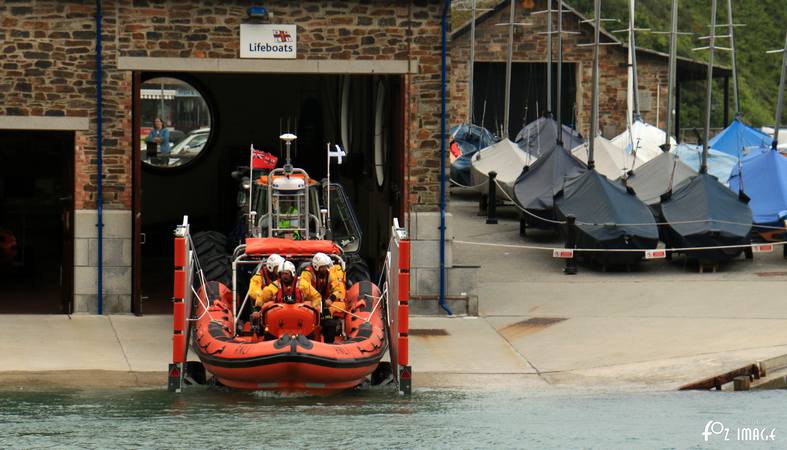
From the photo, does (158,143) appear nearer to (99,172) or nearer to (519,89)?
(99,172)

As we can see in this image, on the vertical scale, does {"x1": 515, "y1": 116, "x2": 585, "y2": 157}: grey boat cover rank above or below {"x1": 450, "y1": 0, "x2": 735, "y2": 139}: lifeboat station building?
below

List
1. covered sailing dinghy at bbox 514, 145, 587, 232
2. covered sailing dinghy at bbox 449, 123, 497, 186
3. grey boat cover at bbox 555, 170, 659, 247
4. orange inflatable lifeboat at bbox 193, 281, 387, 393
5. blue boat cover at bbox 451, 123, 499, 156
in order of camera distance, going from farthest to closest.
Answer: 1. blue boat cover at bbox 451, 123, 499, 156
2. covered sailing dinghy at bbox 449, 123, 497, 186
3. covered sailing dinghy at bbox 514, 145, 587, 232
4. grey boat cover at bbox 555, 170, 659, 247
5. orange inflatable lifeboat at bbox 193, 281, 387, 393

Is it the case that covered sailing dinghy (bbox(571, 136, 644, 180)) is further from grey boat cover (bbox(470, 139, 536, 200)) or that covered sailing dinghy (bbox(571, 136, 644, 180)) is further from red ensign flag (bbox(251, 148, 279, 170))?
red ensign flag (bbox(251, 148, 279, 170))

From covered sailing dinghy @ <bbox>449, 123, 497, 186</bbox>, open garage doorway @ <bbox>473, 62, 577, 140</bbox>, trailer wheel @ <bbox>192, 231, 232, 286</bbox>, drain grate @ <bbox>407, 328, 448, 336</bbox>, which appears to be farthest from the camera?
open garage doorway @ <bbox>473, 62, 577, 140</bbox>

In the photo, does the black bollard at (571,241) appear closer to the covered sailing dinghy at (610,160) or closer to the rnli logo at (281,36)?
the rnli logo at (281,36)

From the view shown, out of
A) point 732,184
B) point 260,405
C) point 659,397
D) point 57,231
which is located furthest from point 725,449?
point 57,231

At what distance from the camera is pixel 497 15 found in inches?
1917

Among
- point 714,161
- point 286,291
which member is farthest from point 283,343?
point 714,161

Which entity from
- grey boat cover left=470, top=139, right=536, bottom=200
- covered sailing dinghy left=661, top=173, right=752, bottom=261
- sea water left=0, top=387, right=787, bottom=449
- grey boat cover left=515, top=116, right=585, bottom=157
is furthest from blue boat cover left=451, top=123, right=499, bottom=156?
sea water left=0, top=387, right=787, bottom=449

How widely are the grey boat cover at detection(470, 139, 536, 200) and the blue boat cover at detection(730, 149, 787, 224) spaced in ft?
20.1

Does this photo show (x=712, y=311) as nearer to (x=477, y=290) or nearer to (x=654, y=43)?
(x=477, y=290)

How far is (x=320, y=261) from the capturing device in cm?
1834

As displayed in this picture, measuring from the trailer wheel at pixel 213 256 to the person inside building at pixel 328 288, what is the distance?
199 centimetres

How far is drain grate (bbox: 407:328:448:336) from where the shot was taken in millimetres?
21144
